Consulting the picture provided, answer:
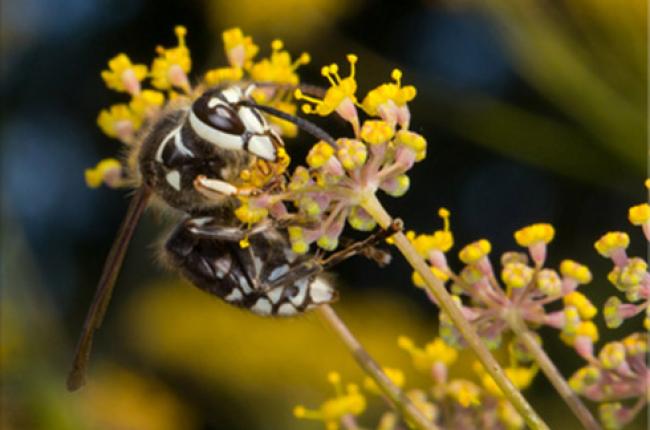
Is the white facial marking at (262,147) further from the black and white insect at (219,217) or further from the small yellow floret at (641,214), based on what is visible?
the small yellow floret at (641,214)

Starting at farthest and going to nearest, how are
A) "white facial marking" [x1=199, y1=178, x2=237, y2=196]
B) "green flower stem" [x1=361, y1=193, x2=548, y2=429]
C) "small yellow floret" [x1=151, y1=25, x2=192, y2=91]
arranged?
"small yellow floret" [x1=151, y1=25, x2=192, y2=91] < "white facial marking" [x1=199, y1=178, x2=237, y2=196] < "green flower stem" [x1=361, y1=193, x2=548, y2=429]

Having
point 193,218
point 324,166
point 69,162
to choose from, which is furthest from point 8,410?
point 69,162

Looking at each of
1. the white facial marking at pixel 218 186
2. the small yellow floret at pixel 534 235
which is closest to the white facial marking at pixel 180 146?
the white facial marking at pixel 218 186

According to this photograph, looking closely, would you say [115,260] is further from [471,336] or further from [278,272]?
[471,336]

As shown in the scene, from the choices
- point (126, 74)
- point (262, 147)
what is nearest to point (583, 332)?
point (262, 147)

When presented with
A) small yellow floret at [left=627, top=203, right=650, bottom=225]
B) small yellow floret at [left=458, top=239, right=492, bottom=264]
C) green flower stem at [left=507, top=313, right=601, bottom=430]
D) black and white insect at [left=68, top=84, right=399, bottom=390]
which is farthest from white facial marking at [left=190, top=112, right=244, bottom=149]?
small yellow floret at [left=627, top=203, right=650, bottom=225]

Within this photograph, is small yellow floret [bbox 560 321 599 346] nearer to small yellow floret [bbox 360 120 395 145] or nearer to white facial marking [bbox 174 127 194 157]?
Answer: small yellow floret [bbox 360 120 395 145]

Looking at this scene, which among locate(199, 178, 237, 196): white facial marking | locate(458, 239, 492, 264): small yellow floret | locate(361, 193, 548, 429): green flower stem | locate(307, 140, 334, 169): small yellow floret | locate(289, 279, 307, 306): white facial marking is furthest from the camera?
locate(289, 279, 307, 306): white facial marking
